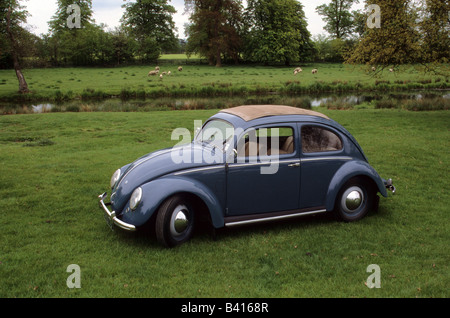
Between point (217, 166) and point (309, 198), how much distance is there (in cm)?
175

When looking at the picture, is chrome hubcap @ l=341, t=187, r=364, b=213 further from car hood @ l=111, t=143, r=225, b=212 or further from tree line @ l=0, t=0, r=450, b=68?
tree line @ l=0, t=0, r=450, b=68

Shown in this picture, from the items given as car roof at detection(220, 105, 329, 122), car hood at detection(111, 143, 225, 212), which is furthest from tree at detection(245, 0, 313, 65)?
car hood at detection(111, 143, 225, 212)

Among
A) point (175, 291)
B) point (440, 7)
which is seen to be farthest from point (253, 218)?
point (440, 7)

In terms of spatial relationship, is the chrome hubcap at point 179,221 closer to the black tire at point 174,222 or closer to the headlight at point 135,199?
the black tire at point 174,222

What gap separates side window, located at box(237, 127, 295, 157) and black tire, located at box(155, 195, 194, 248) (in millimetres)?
1202

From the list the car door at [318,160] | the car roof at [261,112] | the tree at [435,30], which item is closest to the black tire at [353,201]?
the car door at [318,160]

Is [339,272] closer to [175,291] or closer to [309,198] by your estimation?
[309,198]

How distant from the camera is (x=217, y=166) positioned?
536 centimetres

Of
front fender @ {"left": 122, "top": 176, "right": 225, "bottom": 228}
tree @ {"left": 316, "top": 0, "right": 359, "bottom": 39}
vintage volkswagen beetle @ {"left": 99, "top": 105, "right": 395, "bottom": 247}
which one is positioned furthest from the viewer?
tree @ {"left": 316, "top": 0, "right": 359, "bottom": 39}

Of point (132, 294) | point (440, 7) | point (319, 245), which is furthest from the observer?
point (440, 7)

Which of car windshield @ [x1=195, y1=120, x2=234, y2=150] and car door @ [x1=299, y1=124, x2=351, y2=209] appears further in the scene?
car door @ [x1=299, y1=124, x2=351, y2=209]

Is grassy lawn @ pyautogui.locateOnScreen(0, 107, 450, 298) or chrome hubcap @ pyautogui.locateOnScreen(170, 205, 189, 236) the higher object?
chrome hubcap @ pyautogui.locateOnScreen(170, 205, 189, 236)

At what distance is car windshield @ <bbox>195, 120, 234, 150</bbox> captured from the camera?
5.74 metres

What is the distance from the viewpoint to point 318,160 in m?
5.92
